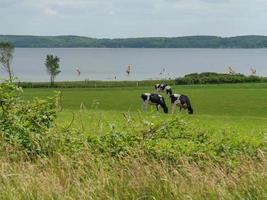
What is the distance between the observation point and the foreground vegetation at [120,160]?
622cm

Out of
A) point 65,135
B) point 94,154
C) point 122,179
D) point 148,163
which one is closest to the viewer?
point 122,179

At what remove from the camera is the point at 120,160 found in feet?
25.5

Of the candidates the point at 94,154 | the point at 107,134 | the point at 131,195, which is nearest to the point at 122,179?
the point at 131,195

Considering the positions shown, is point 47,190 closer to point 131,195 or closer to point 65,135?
point 131,195

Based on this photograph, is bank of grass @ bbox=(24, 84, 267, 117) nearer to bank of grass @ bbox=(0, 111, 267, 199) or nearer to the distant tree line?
the distant tree line

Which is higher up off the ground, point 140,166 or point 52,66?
point 52,66

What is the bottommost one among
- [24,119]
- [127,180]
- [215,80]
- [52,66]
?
[215,80]

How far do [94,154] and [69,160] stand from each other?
704 mm

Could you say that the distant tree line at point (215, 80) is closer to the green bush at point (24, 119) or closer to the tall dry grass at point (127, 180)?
the green bush at point (24, 119)

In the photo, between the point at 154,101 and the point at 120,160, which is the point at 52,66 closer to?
the point at 154,101

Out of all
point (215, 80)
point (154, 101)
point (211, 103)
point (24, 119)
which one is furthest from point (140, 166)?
point (215, 80)

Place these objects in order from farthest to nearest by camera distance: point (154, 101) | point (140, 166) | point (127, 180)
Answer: point (154, 101)
point (140, 166)
point (127, 180)

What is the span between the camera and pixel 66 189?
20.7 ft

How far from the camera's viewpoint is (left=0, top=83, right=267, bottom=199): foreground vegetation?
6223 millimetres
